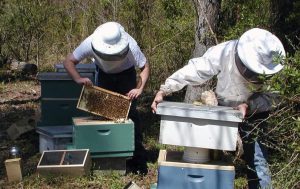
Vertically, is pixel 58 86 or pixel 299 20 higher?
pixel 299 20

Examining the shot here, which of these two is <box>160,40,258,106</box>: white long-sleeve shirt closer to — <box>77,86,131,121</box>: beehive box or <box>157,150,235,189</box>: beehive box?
<box>157,150,235,189</box>: beehive box

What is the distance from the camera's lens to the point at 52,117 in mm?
4730

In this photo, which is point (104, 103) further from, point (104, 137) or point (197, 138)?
point (197, 138)

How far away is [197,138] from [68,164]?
1.48m

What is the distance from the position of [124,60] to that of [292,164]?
1774mm

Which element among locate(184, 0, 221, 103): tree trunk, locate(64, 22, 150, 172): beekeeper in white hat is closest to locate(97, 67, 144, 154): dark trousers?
locate(64, 22, 150, 172): beekeeper in white hat

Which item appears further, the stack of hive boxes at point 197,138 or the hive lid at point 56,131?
the hive lid at point 56,131

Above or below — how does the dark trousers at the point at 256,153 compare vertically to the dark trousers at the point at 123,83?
below

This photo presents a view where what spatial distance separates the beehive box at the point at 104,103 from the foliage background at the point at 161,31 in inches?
44.4

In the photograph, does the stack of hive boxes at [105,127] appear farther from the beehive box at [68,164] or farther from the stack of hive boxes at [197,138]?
the stack of hive boxes at [197,138]

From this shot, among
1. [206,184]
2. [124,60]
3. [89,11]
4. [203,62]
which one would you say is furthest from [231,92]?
[89,11]

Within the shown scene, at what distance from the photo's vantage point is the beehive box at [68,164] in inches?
158

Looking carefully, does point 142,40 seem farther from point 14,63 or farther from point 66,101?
point 66,101

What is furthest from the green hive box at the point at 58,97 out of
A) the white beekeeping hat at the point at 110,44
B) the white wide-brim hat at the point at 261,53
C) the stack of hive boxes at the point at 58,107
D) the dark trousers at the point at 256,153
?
the white wide-brim hat at the point at 261,53
